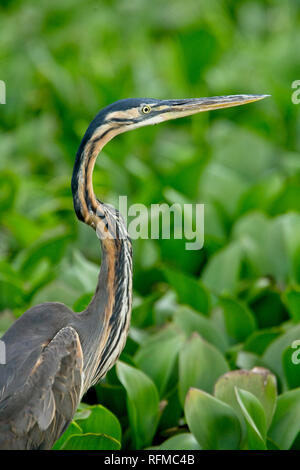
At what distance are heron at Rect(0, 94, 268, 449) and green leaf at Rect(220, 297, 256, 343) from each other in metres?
0.82

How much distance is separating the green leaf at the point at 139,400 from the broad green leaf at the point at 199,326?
1.34 feet

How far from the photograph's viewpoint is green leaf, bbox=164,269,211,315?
3.24 metres

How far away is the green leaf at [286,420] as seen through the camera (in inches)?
105

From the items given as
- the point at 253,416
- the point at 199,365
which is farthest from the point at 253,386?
the point at 199,365

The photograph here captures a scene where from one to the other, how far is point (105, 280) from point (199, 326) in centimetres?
89

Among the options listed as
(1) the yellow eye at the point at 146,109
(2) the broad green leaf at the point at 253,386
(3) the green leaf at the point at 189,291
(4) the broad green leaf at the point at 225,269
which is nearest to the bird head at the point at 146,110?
(1) the yellow eye at the point at 146,109

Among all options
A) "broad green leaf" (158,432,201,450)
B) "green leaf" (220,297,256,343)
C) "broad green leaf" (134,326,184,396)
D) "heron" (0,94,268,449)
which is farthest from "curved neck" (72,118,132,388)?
"green leaf" (220,297,256,343)

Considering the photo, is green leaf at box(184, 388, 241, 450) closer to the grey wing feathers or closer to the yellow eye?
the grey wing feathers

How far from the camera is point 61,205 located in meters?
Answer: 4.07

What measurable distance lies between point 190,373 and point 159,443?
286 millimetres

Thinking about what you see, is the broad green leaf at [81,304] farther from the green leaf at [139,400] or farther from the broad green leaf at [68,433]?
the broad green leaf at [68,433]

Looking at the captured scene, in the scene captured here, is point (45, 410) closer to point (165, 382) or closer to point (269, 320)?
point (165, 382)

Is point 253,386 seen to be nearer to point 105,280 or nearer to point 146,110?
point 105,280

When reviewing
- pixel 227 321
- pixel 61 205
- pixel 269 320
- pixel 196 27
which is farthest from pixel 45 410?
pixel 196 27
